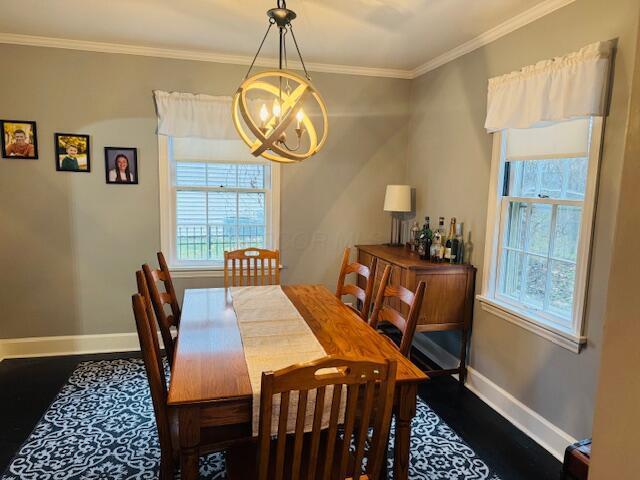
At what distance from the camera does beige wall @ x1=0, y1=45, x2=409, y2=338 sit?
3.30m

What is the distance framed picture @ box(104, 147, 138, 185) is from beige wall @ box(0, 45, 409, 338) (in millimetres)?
46

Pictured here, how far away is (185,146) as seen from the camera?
3615 mm

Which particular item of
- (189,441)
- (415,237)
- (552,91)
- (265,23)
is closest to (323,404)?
(189,441)

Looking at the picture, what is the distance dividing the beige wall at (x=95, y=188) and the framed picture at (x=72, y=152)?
0.05 m

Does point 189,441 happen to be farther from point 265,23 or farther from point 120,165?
point 120,165

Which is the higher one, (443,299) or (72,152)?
(72,152)

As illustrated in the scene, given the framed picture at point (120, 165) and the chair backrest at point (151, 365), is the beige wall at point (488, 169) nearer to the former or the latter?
the chair backrest at point (151, 365)

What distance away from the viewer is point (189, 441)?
140 cm

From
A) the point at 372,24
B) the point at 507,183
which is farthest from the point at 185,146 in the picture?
the point at 507,183

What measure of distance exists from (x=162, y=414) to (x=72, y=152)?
→ 8.76 ft

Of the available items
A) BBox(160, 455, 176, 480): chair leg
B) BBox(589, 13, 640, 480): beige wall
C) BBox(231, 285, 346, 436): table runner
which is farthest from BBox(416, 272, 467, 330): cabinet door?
BBox(589, 13, 640, 480): beige wall

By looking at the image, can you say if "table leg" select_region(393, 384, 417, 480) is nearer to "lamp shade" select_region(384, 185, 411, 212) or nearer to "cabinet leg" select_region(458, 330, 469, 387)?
"cabinet leg" select_region(458, 330, 469, 387)

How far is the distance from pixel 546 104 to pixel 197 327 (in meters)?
2.21

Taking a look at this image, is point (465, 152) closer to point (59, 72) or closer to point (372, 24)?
point (372, 24)
